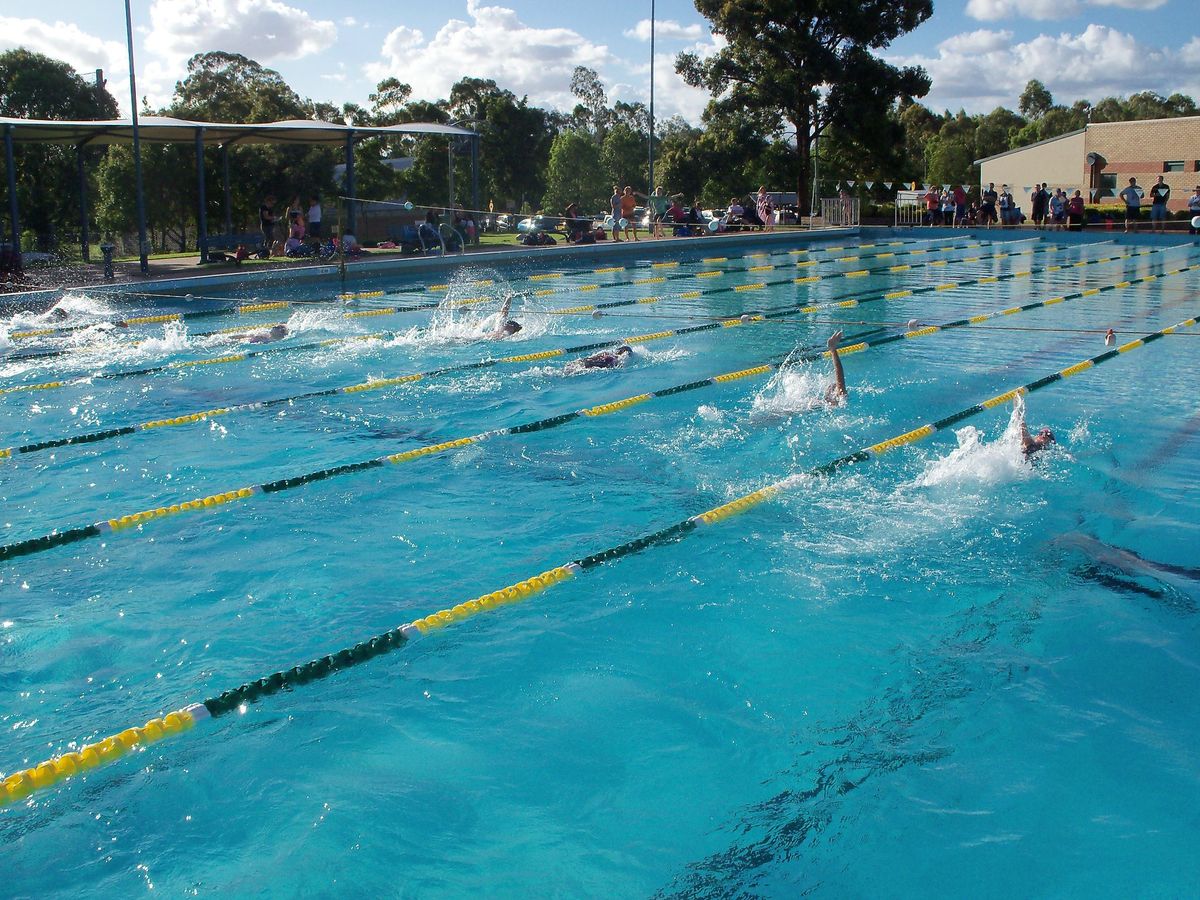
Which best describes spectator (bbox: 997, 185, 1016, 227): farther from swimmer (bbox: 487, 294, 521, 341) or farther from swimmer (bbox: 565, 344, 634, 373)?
swimmer (bbox: 565, 344, 634, 373)

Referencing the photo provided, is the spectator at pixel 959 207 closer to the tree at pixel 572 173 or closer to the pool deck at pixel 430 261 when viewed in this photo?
the pool deck at pixel 430 261

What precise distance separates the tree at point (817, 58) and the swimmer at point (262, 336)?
2071 cm

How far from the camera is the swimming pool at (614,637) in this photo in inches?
116

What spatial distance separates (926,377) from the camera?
8.78m

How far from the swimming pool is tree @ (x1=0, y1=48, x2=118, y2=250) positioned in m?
15.6

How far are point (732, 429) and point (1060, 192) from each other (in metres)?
24.0

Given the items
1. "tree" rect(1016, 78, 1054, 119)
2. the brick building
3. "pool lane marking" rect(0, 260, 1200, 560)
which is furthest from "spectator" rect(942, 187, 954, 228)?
→ "tree" rect(1016, 78, 1054, 119)

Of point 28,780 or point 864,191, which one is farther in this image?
point 864,191

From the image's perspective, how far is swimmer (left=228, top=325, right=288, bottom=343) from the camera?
417 inches

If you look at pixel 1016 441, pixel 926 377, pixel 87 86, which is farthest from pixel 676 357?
pixel 87 86

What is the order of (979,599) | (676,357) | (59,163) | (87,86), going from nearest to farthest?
(979,599) < (676,357) < (59,163) < (87,86)

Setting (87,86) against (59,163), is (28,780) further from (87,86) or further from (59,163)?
(87,86)

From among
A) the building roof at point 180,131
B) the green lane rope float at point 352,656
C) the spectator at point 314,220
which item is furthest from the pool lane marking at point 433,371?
the spectator at point 314,220

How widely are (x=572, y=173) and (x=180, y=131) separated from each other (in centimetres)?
2102
